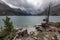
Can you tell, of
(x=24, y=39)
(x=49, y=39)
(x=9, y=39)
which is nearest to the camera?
(x=49, y=39)

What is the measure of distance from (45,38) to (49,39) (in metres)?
0.42

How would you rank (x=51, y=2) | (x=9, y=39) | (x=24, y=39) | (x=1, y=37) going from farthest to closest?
1. (x=51, y=2)
2. (x=1, y=37)
3. (x=9, y=39)
4. (x=24, y=39)

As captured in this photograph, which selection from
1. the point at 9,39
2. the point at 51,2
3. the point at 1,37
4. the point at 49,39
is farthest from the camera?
the point at 51,2

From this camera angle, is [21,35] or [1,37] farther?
[1,37]

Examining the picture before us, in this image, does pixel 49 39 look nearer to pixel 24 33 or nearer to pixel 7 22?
pixel 24 33

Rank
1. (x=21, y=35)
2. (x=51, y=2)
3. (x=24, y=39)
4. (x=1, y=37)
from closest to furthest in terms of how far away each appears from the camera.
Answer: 1. (x=24, y=39)
2. (x=21, y=35)
3. (x=1, y=37)
4. (x=51, y=2)

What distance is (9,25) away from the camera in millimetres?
20938

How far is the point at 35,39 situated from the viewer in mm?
12641

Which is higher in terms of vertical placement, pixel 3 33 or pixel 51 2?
pixel 51 2

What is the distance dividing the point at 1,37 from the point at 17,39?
6987mm

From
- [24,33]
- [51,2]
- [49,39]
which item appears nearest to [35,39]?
[49,39]

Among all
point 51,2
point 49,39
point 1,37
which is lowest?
point 1,37

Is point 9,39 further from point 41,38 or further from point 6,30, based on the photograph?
point 41,38

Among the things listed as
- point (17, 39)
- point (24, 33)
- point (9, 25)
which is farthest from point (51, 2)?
point (17, 39)
